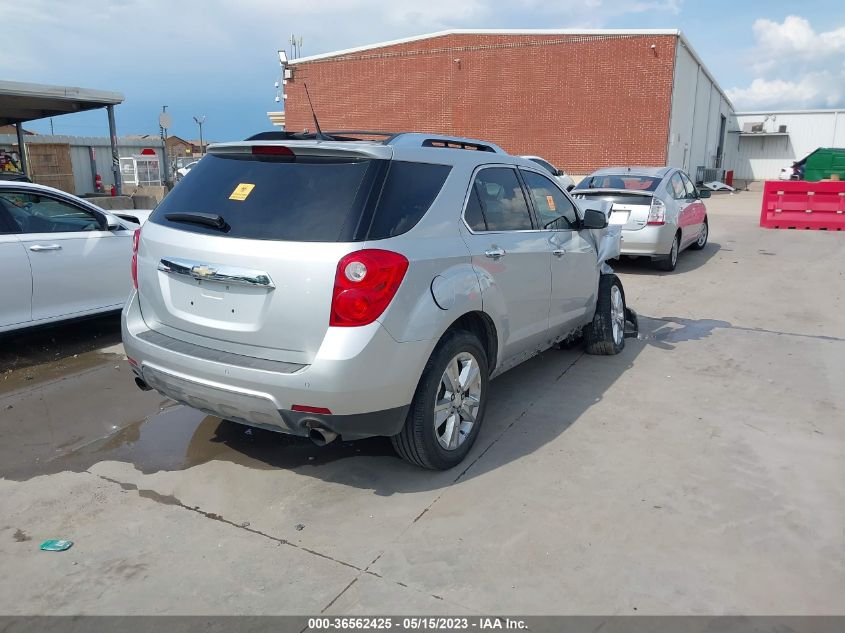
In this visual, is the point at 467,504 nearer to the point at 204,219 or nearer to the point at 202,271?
the point at 202,271

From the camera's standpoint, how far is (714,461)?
409 cm

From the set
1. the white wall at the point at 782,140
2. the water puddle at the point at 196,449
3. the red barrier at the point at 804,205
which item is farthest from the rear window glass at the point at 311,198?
the white wall at the point at 782,140

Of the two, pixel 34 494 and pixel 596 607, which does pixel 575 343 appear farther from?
pixel 34 494

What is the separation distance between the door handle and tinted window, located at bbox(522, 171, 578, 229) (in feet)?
13.9

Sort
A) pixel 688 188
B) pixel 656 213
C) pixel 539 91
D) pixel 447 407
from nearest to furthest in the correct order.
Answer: pixel 447 407
pixel 656 213
pixel 688 188
pixel 539 91

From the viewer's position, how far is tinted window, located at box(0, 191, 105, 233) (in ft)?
19.4

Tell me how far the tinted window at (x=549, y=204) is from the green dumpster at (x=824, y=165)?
91.8ft

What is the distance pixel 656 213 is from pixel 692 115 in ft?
89.8

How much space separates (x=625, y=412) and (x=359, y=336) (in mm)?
2517

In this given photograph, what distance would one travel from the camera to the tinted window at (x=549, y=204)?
16.2 feet

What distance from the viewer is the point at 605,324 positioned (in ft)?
20.0

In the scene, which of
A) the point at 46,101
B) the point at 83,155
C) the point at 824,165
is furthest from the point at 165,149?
the point at 824,165

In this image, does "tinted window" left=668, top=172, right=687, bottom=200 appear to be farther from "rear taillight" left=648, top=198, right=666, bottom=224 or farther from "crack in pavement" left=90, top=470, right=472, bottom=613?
"crack in pavement" left=90, top=470, right=472, bottom=613

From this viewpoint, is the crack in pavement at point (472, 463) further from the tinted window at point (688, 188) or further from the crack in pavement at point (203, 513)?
the tinted window at point (688, 188)
